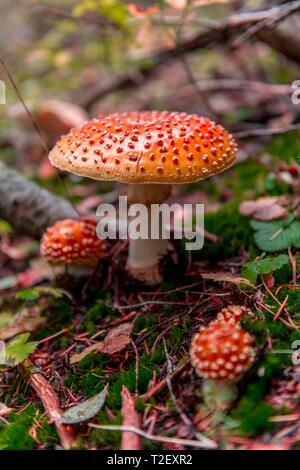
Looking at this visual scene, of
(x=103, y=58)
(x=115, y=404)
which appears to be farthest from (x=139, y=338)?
(x=103, y=58)

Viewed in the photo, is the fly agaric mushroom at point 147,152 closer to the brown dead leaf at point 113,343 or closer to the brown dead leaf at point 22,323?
the brown dead leaf at point 113,343

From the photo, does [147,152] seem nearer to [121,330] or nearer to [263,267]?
[263,267]

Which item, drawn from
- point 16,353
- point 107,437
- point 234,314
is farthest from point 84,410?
point 234,314

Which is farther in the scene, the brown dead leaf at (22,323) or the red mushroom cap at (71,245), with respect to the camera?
the red mushroom cap at (71,245)

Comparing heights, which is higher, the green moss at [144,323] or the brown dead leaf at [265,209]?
the brown dead leaf at [265,209]

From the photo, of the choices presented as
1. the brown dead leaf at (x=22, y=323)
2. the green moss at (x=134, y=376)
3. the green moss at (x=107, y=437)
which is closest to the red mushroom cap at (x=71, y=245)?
the brown dead leaf at (x=22, y=323)

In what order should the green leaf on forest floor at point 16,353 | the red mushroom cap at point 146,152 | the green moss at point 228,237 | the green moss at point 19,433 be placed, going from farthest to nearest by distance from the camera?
the green moss at point 228,237 → the green leaf on forest floor at point 16,353 → the red mushroom cap at point 146,152 → the green moss at point 19,433

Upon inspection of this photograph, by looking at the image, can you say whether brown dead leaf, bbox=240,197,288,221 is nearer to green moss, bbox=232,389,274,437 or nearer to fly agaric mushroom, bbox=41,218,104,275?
fly agaric mushroom, bbox=41,218,104,275
